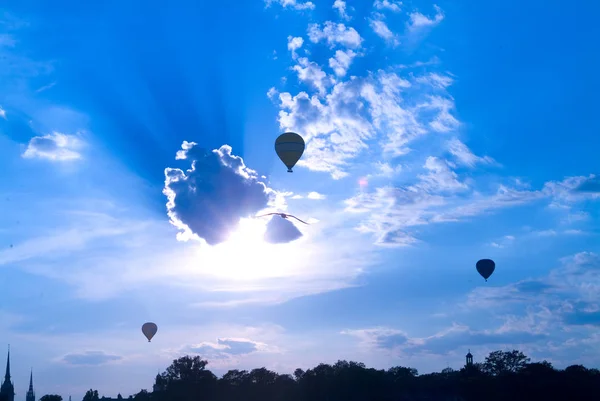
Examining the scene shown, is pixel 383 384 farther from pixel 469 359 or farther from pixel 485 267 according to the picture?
pixel 485 267

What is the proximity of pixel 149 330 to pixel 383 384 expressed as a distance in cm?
4745

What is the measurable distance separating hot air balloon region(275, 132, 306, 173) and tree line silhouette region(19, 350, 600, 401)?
59.6 m

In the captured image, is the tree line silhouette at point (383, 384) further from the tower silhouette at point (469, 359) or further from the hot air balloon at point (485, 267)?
the hot air balloon at point (485, 267)

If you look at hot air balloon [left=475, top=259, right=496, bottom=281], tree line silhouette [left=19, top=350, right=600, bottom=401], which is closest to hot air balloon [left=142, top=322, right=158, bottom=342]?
tree line silhouette [left=19, top=350, right=600, bottom=401]

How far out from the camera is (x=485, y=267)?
111688 millimetres

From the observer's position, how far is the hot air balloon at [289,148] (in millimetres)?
85750

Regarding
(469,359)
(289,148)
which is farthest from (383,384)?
(289,148)

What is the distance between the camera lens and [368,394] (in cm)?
14312

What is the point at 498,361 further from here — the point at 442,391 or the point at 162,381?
the point at 162,381

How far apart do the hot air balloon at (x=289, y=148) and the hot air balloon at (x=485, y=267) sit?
130 ft

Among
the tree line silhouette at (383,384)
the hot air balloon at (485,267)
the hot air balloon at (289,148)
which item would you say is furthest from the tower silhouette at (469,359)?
the hot air balloon at (289,148)

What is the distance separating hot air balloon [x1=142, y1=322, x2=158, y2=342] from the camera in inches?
5099

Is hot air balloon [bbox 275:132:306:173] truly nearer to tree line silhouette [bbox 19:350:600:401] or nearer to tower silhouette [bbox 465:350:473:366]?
tree line silhouette [bbox 19:350:600:401]

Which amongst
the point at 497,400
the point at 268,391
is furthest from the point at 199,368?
the point at 497,400
